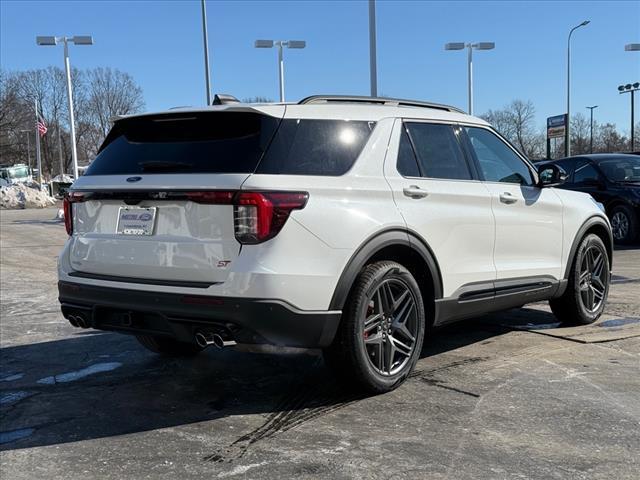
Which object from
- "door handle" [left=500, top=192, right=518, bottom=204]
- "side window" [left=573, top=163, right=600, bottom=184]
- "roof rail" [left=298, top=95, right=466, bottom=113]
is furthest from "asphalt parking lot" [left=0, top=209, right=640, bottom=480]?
"side window" [left=573, top=163, right=600, bottom=184]

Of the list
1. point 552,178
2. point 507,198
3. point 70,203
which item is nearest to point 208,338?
point 70,203

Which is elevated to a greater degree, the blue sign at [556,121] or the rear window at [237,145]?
the blue sign at [556,121]

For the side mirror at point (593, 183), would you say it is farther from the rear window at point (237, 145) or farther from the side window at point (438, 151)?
the rear window at point (237, 145)

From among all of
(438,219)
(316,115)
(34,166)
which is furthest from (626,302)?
→ (34,166)

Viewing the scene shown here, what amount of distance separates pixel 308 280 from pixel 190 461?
1.14 meters

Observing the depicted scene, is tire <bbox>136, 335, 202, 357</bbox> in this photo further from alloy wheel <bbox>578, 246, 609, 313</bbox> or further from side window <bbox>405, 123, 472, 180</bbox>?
alloy wheel <bbox>578, 246, 609, 313</bbox>

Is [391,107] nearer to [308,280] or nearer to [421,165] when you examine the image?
[421,165]

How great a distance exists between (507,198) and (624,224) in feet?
26.5

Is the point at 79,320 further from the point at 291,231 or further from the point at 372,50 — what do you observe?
the point at 372,50

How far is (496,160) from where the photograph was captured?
526cm

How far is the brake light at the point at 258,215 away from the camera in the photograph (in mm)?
3508

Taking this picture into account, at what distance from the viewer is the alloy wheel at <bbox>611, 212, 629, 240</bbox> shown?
39.3ft

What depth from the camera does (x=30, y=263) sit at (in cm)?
1148

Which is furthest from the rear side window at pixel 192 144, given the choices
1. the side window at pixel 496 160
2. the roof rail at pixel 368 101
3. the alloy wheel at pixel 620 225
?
the alloy wheel at pixel 620 225
